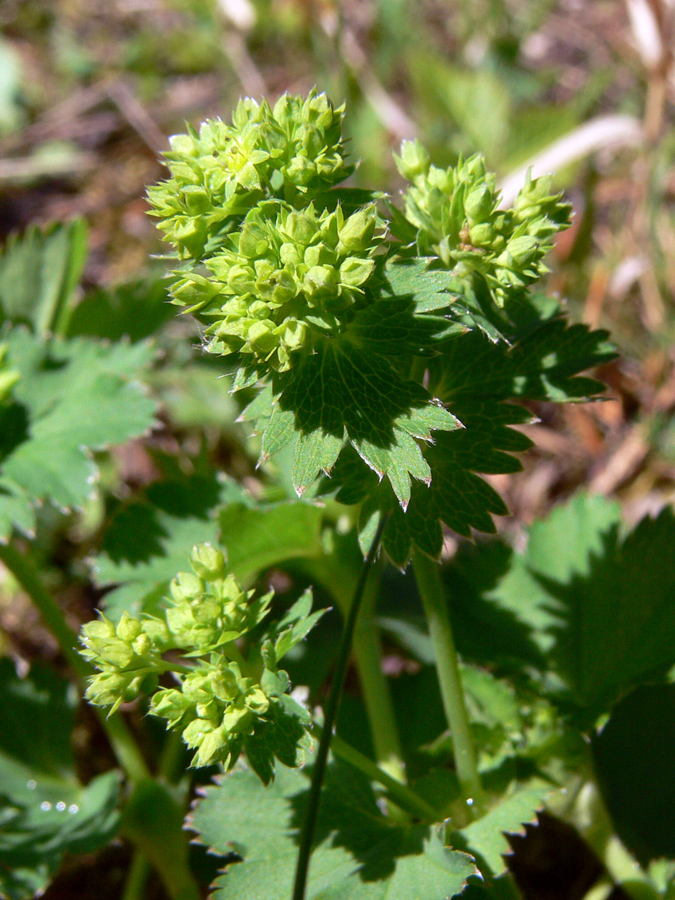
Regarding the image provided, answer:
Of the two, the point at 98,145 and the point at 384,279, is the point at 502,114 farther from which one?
the point at 384,279

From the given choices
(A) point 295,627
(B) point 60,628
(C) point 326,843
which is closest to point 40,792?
(B) point 60,628

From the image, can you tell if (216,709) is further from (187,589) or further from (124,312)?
(124,312)

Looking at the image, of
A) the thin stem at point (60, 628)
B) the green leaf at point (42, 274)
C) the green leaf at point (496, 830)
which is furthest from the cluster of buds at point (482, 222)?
→ the green leaf at point (42, 274)

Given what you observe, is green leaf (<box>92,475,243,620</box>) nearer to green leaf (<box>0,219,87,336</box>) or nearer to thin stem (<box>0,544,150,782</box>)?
thin stem (<box>0,544,150,782</box>)

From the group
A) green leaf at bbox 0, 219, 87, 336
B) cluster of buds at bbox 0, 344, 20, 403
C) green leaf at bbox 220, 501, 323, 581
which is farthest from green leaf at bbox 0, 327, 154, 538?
green leaf at bbox 220, 501, 323, 581

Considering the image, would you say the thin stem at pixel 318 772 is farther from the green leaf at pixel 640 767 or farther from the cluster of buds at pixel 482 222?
the green leaf at pixel 640 767
